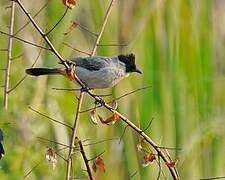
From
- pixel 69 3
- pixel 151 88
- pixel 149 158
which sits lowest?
pixel 149 158

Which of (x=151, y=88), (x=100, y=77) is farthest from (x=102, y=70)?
(x=151, y=88)

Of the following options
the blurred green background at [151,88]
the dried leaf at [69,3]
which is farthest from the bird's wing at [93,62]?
the dried leaf at [69,3]

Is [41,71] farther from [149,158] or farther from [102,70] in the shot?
[149,158]

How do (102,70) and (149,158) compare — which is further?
(102,70)

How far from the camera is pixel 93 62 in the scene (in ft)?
9.90

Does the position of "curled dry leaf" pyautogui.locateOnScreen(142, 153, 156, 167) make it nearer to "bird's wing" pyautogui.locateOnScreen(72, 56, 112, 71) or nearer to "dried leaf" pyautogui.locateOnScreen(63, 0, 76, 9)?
"dried leaf" pyautogui.locateOnScreen(63, 0, 76, 9)

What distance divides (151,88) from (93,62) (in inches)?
10.5

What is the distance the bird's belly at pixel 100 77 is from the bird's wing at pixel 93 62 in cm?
2

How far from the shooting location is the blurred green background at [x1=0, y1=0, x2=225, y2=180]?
3178 millimetres

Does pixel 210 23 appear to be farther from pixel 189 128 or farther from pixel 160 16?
pixel 189 128

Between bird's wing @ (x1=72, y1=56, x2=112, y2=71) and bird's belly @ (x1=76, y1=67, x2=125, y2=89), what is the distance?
0.02 m

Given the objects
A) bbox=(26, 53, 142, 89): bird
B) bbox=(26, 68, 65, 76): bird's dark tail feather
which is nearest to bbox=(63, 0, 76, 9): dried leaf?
Result: bbox=(26, 68, 65, 76): bird's dark tail feather

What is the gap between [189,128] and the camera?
333 centimetres

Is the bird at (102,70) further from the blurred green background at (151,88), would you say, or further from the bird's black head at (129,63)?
the blurred green background at (151,88)
